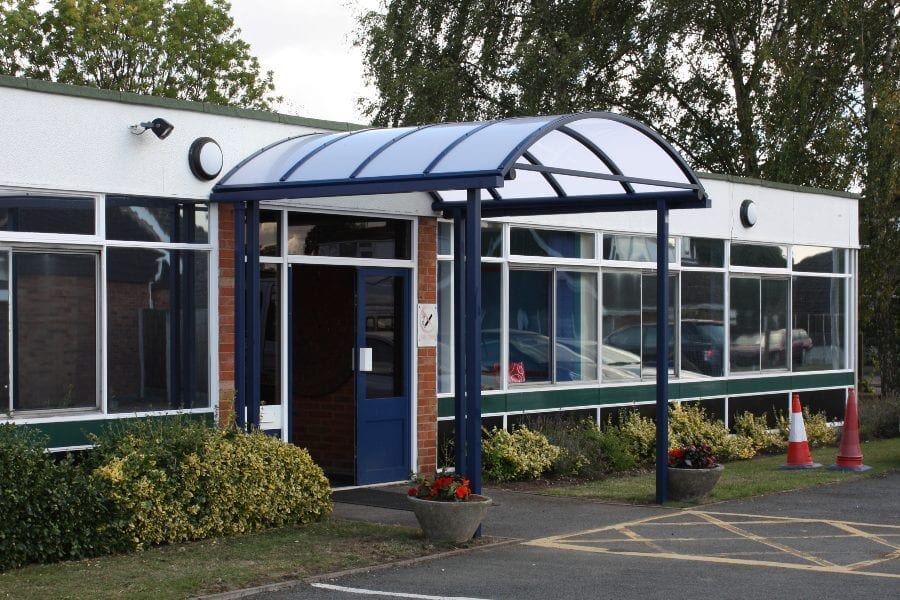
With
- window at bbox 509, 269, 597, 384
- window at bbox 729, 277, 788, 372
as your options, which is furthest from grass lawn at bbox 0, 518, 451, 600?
window at bbox 729, 277, 788, 372

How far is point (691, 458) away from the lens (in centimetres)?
1211

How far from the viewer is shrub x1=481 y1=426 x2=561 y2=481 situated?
13289 millimetres

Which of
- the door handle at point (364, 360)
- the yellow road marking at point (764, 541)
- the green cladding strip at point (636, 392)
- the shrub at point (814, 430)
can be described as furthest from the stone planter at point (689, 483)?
the shrub at point (814, 430)

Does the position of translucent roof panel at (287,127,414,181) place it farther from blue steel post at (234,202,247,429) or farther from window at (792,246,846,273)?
window at (792,246,846,273)

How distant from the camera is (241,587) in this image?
7.93 m

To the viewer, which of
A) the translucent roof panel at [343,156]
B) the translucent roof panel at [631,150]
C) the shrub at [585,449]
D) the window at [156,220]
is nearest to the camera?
the translucent roof panel at [343,156]

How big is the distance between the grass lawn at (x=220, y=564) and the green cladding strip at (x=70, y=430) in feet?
4.39

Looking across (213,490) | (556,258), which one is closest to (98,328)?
(213,490)

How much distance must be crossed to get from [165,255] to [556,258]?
5.36 metres

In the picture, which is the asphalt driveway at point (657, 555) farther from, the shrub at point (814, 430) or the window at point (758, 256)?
the window at point (758, 256)

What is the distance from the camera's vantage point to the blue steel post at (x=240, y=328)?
1124 cm

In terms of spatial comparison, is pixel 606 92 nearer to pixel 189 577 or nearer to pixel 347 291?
pixel 347 291

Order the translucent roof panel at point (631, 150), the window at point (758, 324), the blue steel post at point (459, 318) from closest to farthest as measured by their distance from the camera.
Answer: the translucent roof panel at point (631, 150)
the blue steel post at point (459, 318)
the window at point (758, 324)

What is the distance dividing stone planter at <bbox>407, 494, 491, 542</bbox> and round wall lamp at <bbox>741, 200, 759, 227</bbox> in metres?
8.96
